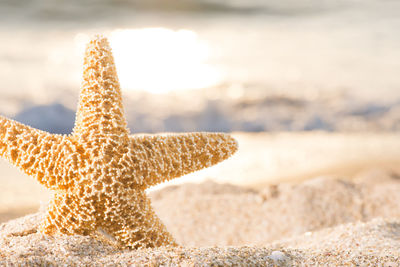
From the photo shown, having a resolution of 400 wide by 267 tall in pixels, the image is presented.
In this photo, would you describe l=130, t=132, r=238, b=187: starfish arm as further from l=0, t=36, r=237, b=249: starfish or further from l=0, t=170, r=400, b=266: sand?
l=0, t=170, r=400, b=266: sand

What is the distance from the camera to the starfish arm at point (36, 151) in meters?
2.54

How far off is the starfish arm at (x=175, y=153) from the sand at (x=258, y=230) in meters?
0.49

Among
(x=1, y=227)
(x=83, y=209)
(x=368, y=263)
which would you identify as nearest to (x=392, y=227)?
(x=368, y=263)

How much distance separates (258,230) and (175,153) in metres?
1.91

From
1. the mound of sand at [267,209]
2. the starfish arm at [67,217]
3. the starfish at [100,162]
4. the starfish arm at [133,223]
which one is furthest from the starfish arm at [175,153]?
the mound of sand at [267,209]

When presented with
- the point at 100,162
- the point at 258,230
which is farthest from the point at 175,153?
the point at 258,230

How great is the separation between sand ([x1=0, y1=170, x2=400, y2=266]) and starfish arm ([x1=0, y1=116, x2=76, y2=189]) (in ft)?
1.22

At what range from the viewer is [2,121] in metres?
2.68

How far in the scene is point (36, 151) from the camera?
2.58 metres

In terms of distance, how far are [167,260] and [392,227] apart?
2182 mm

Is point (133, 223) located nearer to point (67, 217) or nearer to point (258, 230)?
point (67, 217)

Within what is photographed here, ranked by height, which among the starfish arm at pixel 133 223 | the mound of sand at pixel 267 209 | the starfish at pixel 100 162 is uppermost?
the starfish at pixel 100 162

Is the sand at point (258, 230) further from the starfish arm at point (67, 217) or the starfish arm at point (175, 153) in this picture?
the starfish arm at point (175, 153)

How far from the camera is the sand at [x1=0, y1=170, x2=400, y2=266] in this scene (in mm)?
2287
